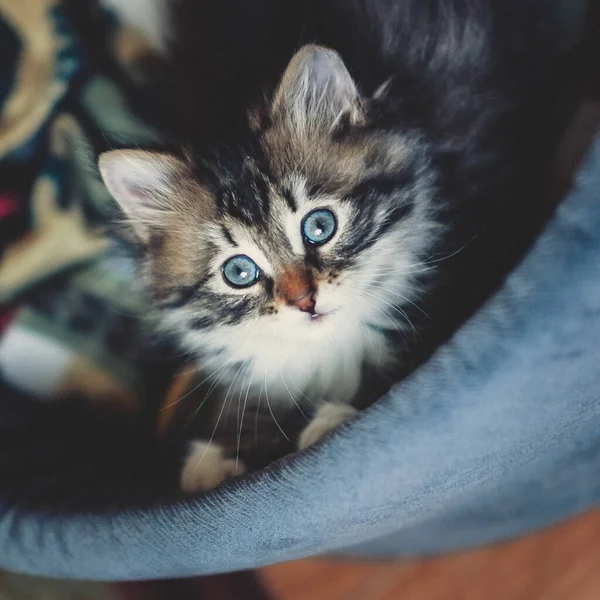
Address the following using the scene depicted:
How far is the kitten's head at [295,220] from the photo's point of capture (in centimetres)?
91

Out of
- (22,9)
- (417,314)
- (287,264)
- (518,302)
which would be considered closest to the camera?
(518,302)

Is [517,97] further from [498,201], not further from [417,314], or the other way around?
[417,314]

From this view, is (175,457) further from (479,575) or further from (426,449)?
(479,575)

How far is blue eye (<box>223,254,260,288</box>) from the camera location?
93 cm

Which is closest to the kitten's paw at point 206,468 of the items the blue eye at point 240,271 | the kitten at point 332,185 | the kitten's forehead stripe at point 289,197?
the kitten at point 332,185

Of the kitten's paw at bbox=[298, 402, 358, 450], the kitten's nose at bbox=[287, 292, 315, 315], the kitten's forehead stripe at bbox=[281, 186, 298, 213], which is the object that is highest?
the kitten's forehead stripe at bbox=[281, 186, 298, 213]

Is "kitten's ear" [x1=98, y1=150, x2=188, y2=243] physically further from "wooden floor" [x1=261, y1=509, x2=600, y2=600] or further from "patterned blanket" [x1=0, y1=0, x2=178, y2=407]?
"wooden floor" [x1=261, y1=509, x2=600, y2=600]

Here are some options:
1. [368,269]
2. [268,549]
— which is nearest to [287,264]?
[368,269]

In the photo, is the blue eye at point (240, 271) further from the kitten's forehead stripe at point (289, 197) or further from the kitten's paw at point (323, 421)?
the kitten's paw at point (323, 421)

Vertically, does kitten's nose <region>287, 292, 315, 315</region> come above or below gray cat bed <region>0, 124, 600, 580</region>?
above

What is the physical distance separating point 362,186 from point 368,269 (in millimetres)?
112

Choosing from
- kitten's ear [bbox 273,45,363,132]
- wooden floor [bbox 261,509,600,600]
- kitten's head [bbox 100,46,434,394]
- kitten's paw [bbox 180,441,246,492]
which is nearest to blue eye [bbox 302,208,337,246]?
kitten's head [bbox 100,46,434,394]

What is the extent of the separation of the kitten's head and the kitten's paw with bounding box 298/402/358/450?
0.34ft

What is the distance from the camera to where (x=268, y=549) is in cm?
86
